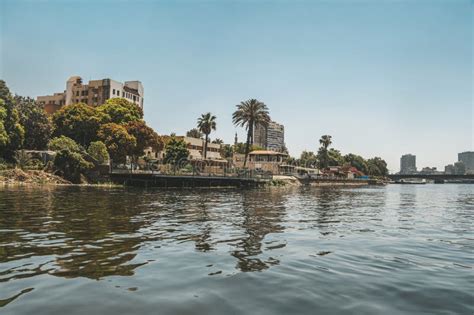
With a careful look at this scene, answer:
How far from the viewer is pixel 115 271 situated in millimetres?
7660

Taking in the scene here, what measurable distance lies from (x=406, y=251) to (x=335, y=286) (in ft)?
17.3

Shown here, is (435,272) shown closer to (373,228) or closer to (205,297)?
(205,297)

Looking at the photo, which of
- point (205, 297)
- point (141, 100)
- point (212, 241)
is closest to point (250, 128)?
point (141, 100)

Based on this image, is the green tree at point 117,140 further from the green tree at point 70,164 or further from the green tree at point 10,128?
the green tree at point 10,128

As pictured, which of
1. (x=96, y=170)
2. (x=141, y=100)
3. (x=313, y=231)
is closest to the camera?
(x=313, y=231)

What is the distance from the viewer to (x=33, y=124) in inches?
2489

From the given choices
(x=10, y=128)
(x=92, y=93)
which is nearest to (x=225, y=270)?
(x=10, y=128)

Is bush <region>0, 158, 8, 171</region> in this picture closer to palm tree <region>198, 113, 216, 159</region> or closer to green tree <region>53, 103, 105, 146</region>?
green tree <region>53, 103, 105, 146</region>

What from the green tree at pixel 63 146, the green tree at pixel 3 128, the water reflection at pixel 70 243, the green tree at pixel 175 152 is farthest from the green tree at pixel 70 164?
the green tree at pixel 175 152

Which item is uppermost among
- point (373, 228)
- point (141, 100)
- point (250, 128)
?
point (141, 100)

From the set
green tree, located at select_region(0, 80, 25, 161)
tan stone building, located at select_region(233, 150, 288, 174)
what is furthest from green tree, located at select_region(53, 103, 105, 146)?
tan stone building, located at select_region(233, 150, 288, 174)

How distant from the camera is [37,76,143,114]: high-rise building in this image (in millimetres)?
116250

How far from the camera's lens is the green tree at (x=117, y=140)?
203 feet

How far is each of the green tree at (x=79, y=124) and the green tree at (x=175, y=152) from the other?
23.8 m
